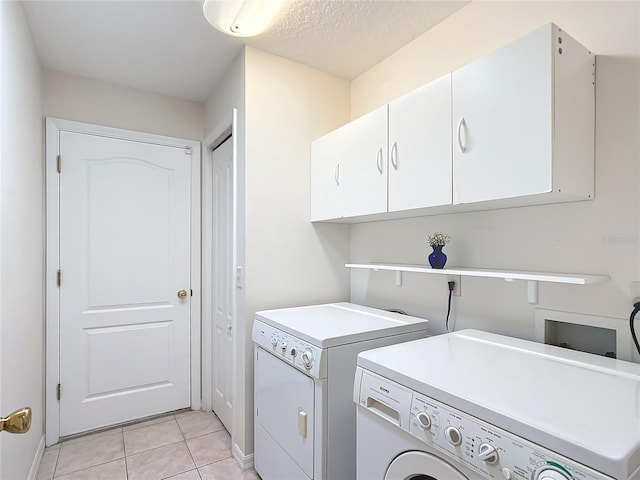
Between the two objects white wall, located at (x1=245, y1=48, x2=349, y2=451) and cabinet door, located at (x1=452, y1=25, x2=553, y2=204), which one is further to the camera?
white wall, located at (x1=245, y1=48, x2=349, y2=451)

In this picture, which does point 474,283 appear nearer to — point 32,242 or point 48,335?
point 32,242

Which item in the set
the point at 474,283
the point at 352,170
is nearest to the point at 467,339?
the point at 474,283

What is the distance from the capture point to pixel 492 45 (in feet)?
5.18

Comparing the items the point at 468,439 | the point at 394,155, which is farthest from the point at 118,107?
the point at 468,439

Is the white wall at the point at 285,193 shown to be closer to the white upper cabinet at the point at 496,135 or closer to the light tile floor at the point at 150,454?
the light tile floor at the point at 150,454

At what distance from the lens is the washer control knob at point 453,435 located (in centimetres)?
88

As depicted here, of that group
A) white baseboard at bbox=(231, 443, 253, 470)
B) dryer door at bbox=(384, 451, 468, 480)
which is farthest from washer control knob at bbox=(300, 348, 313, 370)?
white baseboard at bbox=(231, 443, 253, 470)

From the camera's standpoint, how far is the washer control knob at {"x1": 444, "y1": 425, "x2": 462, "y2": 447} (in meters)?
0.88

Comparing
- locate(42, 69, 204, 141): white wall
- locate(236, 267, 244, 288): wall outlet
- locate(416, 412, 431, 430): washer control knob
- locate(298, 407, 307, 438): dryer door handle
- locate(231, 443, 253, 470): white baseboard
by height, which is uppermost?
locate(42, 69, 204, 141): white wall

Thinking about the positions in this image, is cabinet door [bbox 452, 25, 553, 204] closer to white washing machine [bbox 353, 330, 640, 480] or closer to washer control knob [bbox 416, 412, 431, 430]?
white washing machine [bbox 353, 330, 640, 480]

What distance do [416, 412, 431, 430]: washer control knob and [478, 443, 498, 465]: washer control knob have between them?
148mm

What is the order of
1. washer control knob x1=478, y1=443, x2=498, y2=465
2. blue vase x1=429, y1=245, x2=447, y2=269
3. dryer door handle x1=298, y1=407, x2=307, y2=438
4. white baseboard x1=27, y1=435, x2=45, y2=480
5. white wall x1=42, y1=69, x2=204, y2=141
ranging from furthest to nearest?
white wall x1=42, y1=69, x2=204, y2=141, white baseboard x1=27, y1=435, x2=45, y2=480, blue vase x1=429, y1=245, x2=447, y2=269, dryer door handle x1=298, y1=407, x2=307, y2=438, washer control knob x1=478, y1=443, x2=498, y2=465

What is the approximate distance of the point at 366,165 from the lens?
1824mm

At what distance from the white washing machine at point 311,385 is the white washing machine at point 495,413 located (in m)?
0.23
